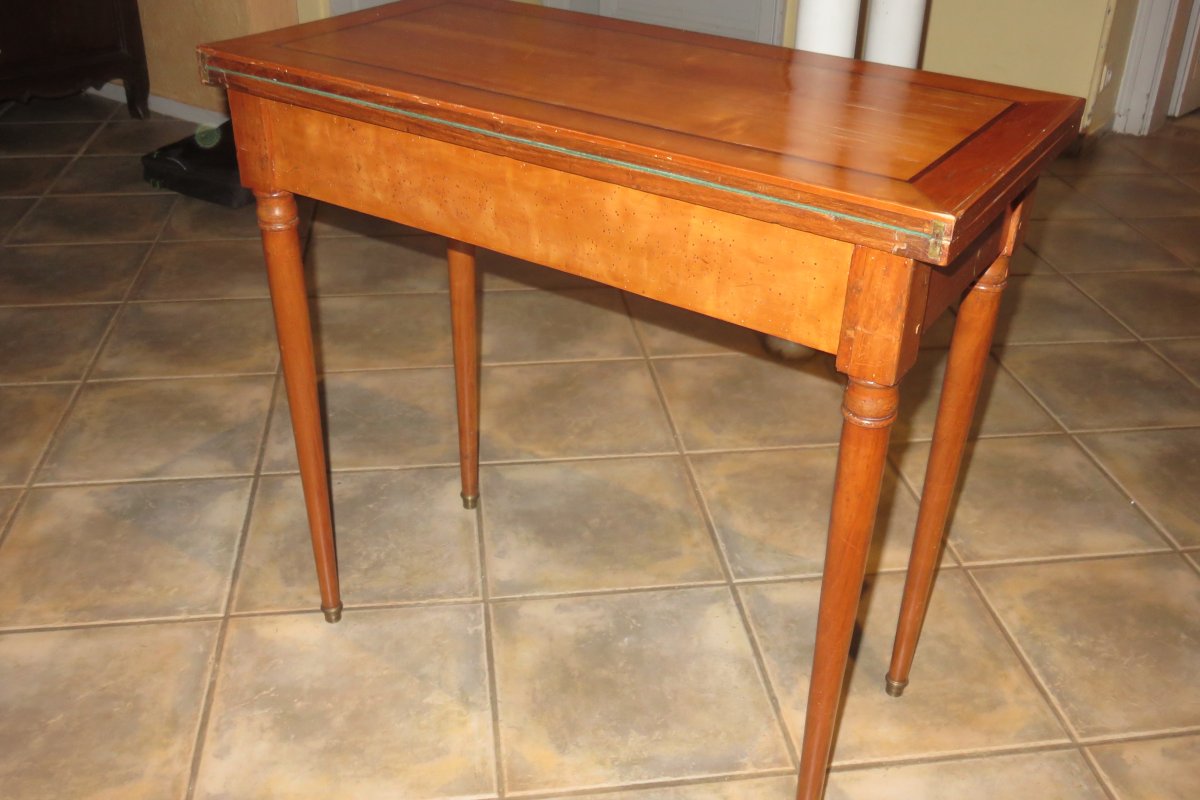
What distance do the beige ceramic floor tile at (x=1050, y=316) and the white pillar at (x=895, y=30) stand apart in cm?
69

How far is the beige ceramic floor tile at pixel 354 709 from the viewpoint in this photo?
135 cm

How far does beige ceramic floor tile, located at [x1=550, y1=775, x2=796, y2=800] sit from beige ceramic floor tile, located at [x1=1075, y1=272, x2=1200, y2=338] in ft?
5.19

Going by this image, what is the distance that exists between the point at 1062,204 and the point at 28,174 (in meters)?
2.91

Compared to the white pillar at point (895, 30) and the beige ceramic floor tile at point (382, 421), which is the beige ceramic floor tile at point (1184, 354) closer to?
the white pillar at point (895, 30)

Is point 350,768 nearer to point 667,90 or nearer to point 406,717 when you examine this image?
point 406,717

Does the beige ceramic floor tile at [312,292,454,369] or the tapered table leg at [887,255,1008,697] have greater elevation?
the tapered table leg at [887,255,1008,697]

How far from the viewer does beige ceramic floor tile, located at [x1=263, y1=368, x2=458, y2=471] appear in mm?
1975

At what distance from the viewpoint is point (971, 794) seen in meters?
1.35

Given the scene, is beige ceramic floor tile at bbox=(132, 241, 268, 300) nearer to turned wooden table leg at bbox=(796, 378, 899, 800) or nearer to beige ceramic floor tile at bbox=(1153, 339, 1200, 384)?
turned wooden table leg at bbox=(796, 378, 899, 800)

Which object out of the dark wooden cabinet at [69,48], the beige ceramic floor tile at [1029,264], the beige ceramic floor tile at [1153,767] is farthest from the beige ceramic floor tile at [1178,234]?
the dark wooden cabinet at [69,48]

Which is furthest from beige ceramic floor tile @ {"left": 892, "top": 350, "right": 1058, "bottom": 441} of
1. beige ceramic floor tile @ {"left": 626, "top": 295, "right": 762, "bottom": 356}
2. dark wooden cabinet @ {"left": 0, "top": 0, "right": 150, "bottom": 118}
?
dark wooden cabinet @ {"left": 0, "top": 0, "right": 150, "bottom": 118}

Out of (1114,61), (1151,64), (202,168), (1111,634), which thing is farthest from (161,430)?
(1151,64)

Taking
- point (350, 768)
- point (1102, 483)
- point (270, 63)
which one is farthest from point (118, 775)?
point (1102, 483)

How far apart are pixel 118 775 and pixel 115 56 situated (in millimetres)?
2909
